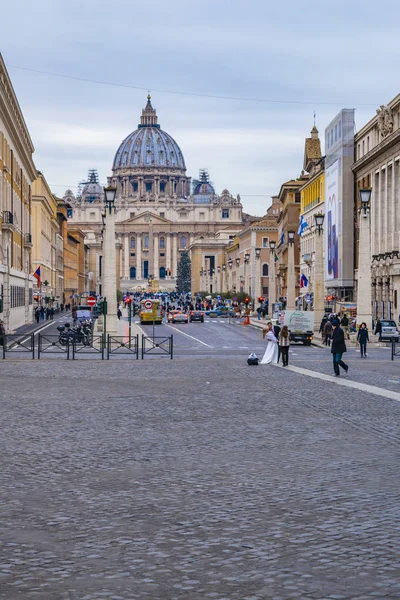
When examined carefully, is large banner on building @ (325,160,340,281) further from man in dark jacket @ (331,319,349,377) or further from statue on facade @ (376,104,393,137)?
man in dark jacket @ (331,319,349,377)

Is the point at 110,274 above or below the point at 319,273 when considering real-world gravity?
below

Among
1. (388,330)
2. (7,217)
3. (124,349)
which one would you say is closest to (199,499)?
(124,349)

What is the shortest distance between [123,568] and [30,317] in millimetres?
74160

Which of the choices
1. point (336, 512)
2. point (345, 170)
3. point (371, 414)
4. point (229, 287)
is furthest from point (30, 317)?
point (229, 287)

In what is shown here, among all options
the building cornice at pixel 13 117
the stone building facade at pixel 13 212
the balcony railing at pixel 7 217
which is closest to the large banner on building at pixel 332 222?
the stone building facade at pixel 13 212

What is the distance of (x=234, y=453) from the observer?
14328 millimetres

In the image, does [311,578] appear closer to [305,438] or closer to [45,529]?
[45,529]

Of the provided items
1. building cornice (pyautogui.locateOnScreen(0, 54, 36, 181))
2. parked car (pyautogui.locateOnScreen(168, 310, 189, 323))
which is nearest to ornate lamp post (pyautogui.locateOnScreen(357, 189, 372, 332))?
building cornice (pyautogui.locateOnScreen(0, 54, 36, 181))

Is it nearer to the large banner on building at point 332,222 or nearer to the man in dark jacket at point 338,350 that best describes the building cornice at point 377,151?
the large banner on building at point 332,222

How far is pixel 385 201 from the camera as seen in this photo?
2709 inches

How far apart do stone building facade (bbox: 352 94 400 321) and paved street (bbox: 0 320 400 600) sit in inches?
1691

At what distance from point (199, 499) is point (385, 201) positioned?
195 ft

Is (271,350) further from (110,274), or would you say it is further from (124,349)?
(110,274)

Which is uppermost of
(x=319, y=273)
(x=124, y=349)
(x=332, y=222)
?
(x=332, y=222)
